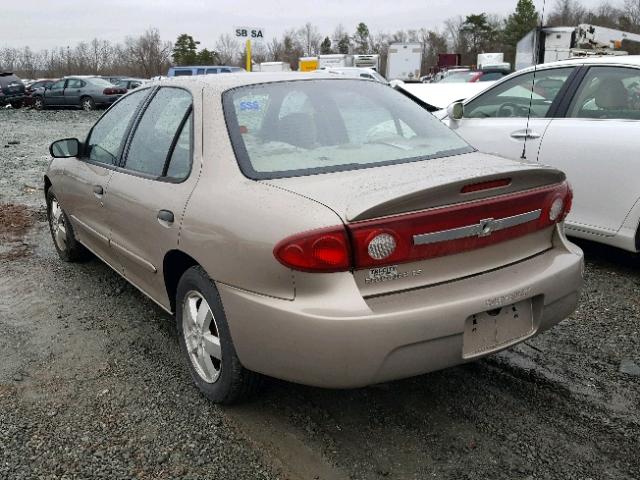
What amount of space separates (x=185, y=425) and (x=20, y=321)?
1.88 meters

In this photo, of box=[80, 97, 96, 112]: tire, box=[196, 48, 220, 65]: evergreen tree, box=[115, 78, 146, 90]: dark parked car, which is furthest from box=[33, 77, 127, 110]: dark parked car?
box=[196, 48, 220, 65]: evergreen tree

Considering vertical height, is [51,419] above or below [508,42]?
below

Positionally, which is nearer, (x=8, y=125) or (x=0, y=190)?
(x=0, y=190)

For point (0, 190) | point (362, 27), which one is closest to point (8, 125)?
point (0, 190)

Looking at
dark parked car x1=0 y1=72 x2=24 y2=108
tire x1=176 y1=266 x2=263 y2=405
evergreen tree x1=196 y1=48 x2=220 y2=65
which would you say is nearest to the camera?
tire x1=176 y1=266 x2=263 y2=405

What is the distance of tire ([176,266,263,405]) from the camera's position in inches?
104

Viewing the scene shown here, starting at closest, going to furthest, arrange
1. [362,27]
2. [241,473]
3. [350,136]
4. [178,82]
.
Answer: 1. [241,473]
2. [350,136]
3. [178,82]
4. [362,27]

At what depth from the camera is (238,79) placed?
10.6ft

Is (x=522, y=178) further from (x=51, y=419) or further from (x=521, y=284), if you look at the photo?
(x=51, y=419)

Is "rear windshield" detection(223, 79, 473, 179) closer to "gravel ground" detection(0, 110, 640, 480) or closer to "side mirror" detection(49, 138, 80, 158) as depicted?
"gravel ground" detection(0, 110, 640, 480)

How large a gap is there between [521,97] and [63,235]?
4.07m

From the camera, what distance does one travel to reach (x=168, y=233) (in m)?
2.92

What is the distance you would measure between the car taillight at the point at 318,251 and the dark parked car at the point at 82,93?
82.5ft

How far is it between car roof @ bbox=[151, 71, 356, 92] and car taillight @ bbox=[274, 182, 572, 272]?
4.06 ft
